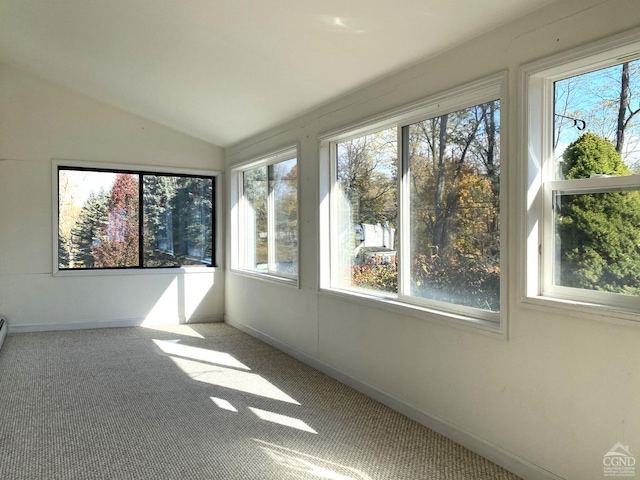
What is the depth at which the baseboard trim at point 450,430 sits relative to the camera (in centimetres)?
241

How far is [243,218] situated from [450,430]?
13.9 feet

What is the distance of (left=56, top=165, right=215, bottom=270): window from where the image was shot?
603 centimetres

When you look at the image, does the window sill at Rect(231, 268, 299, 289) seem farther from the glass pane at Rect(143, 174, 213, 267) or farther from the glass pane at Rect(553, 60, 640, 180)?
the glass pane at Rect(553, 60, 640, 180)

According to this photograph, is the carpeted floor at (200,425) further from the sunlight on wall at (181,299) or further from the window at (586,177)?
the sunlight on wall at (181,299)

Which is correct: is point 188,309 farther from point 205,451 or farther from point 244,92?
point 205,451

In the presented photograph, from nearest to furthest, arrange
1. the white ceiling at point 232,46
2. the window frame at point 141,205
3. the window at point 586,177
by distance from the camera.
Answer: the window at point 586,177 → the white ceiling at point 232,46 → the window frame at point 141,205

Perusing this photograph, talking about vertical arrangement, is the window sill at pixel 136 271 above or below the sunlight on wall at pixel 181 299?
above

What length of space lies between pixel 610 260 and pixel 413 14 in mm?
1605

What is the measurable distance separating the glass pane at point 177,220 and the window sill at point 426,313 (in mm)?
3150

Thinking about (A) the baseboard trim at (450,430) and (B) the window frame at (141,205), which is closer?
(A) the baseboard trim at (450,430)

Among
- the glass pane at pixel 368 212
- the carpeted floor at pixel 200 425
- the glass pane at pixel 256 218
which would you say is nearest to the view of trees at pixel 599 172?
the carpeted floor at pixel 200 425

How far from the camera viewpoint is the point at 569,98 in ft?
7.75

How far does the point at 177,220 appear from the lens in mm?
6570

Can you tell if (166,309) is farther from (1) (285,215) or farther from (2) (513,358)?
(2) (513,358)
